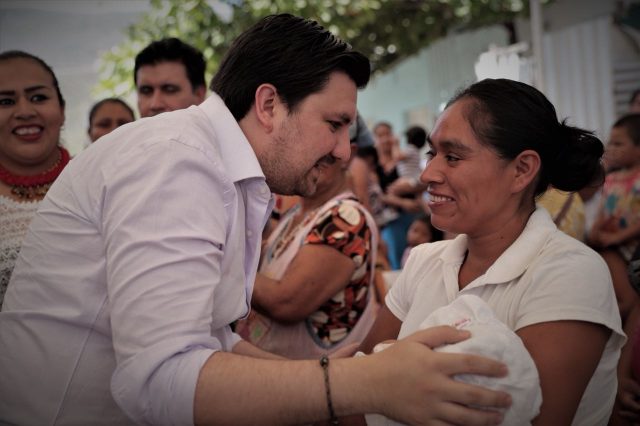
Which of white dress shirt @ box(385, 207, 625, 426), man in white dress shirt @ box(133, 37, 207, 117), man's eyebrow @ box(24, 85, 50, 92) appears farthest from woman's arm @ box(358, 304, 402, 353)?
man in white dress shirt @ box(133, 37, 207, 117)

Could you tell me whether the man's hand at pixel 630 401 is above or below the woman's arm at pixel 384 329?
below

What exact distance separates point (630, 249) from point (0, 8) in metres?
3.83

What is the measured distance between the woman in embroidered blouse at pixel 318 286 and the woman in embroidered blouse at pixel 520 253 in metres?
0.35

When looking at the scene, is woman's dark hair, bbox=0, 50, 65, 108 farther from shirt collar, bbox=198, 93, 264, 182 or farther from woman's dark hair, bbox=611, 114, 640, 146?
woman's dark hair, bbox=611, 114, 640, 146

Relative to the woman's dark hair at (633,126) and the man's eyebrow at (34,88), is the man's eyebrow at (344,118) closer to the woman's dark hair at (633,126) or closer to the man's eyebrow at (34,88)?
the man's eyebrow at (34,88)

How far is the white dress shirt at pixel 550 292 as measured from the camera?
1.48 meters

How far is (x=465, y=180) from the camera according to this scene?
1.78m

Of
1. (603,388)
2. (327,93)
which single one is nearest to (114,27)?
(327,93)

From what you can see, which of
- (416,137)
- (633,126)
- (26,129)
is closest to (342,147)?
(26,129)

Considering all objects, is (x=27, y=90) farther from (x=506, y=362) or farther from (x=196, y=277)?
(x=506, y=362)

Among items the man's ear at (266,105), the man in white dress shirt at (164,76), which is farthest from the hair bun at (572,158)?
the man in white dress shirt at (164,76)

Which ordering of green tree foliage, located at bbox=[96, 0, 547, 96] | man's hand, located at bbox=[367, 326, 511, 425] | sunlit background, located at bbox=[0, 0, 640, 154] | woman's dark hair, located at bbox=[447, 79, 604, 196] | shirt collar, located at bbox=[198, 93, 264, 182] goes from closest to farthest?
man's hand, located at bbox=[367, 326, 511, 425], shirt collar, located at bbox=[198, 93, 264, 182], woman's dark hair, located at bbox=[447, 79, 604, 196], sunlit background, located at bbox=[0, 0, 640, 154], green tree foliage, located at bbox=[96, 0, 547, 96]

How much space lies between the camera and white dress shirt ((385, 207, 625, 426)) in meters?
1.48

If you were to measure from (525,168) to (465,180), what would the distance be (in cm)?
19
